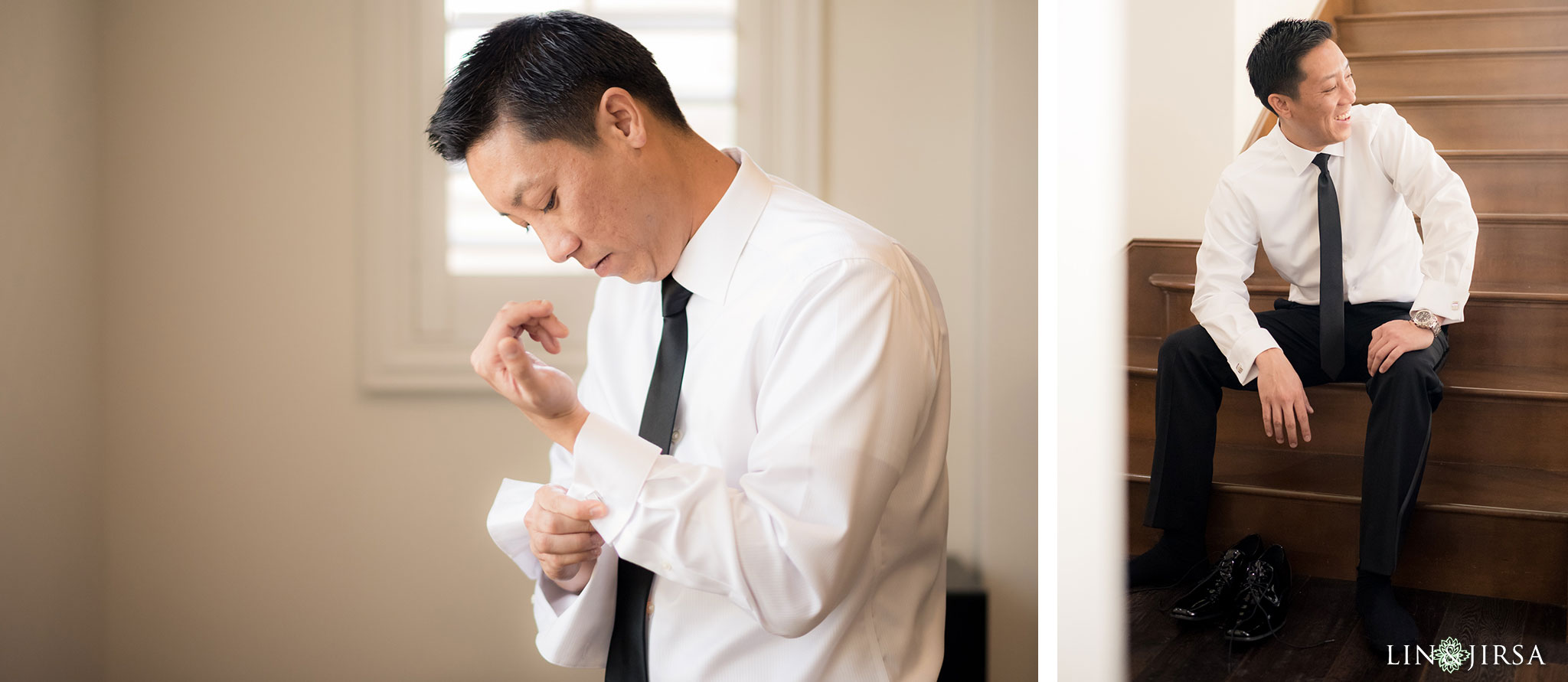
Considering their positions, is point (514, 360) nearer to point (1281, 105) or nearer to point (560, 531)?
point (560, 531)

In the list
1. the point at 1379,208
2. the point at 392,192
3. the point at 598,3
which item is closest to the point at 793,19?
the point at 598,3

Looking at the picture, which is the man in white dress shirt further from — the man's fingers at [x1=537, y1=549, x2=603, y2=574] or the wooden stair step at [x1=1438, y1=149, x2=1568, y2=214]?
the wooden stair step at [x1=1438, y1=149, x2=1568, y2=214]

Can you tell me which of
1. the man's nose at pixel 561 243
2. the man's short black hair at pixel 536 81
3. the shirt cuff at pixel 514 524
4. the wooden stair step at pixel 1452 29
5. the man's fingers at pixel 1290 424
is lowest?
the shirt cuff at pixel 514 524

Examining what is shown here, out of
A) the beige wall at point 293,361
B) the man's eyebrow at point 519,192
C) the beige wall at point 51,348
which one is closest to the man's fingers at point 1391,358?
the man's eyebrow at point 519,192

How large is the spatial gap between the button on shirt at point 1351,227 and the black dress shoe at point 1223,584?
0.15 metres

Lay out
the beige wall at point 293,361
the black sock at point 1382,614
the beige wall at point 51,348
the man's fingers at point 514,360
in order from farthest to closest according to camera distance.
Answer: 1. the beige wall at point 293,361
2. the beige wall at point 51,348
3. the man's fingers at point 514,360
4. the black sock at point 1382,614

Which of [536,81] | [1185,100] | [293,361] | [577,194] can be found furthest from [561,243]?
[293,361]

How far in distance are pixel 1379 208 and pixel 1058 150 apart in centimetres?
54

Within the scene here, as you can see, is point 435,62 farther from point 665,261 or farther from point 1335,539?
point 1335,539

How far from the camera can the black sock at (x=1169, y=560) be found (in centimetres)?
86

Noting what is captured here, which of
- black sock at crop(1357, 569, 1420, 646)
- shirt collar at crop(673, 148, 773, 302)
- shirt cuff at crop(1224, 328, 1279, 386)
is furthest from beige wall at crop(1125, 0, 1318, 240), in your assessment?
shirt collar at crop(673, 148, 773, 302)

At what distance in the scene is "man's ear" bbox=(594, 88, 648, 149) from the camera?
107cm

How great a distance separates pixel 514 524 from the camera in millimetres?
1244

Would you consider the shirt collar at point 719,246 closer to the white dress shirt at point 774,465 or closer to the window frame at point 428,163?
the white dress shirt at point 774,465
